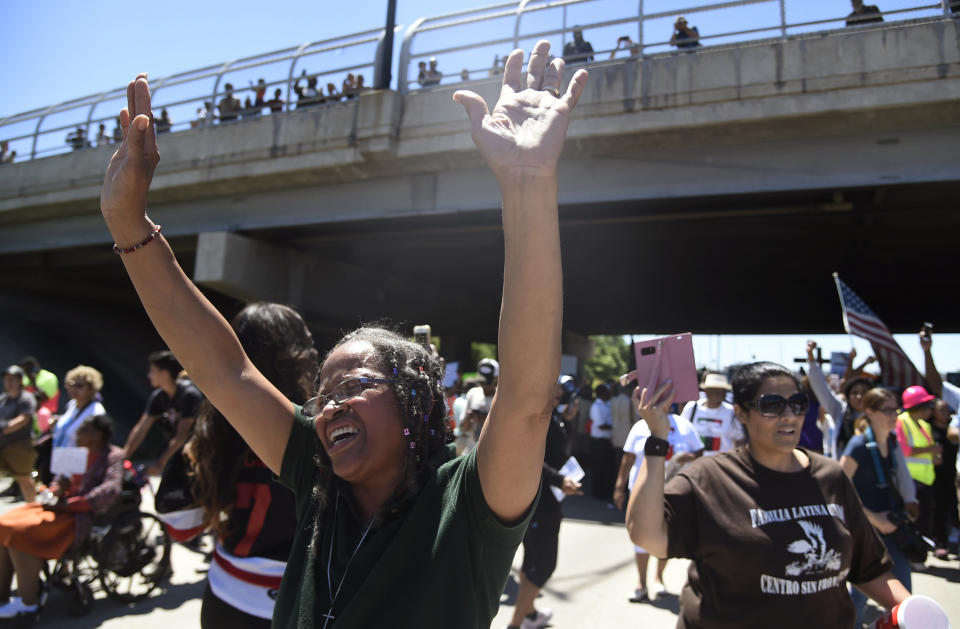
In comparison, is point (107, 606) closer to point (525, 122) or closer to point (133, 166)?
point (133, 166)

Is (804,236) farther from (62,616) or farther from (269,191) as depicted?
(62,616)

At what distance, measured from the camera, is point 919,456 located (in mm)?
6930

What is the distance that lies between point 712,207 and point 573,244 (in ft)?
13.6

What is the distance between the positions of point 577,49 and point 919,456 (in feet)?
25.3

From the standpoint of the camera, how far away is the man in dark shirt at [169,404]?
259 inches

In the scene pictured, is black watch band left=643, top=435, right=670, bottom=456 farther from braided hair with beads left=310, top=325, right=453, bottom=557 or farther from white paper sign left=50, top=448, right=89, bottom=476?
white paper sign left=50, top=448, right=89, bottom=476

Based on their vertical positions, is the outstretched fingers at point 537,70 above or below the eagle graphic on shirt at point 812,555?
above

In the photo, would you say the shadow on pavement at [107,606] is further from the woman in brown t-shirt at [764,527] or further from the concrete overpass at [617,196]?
the concrete overpass at [617,196]

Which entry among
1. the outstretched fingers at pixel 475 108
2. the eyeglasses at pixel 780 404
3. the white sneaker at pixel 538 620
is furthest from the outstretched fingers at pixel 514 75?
the white sneaker at pixel 538 620

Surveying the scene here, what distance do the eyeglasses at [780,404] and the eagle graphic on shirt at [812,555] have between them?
0.46 meters

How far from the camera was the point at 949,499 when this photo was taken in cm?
803

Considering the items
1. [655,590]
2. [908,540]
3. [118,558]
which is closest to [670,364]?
[908,540]

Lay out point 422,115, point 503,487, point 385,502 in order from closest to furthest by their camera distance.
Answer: point 503,487 < point 385,502 < point 422,115

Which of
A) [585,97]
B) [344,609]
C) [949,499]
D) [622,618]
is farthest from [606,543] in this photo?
[344,609]
